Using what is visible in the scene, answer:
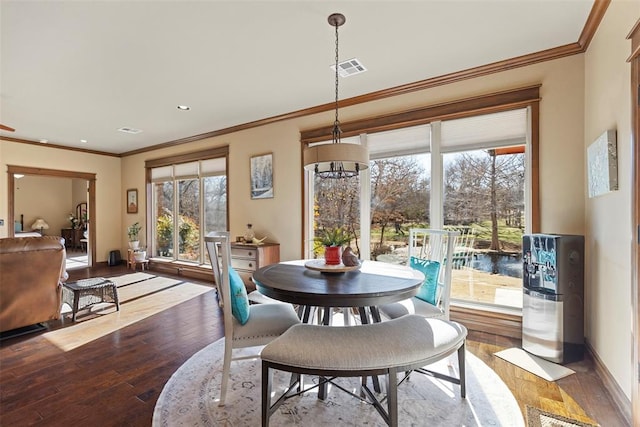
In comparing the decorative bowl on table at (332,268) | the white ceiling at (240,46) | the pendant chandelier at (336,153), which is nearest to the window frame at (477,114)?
the white ceiling at (240,46)

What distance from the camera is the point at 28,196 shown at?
31.7ft

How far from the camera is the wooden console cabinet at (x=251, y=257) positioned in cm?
429

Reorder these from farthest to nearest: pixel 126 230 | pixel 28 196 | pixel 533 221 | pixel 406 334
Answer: pixel 28 196 → pixel 126 230 → pixel 533 221 → pixel 406 334

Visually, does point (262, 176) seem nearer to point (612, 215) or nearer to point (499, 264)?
point (499, 264)

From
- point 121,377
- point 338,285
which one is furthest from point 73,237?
point 338,285

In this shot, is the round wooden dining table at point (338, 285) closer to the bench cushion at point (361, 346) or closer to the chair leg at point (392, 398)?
the bench cushion at point (361, 346)

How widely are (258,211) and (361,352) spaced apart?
12.2ft

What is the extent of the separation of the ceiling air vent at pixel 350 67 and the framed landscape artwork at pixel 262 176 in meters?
1.95

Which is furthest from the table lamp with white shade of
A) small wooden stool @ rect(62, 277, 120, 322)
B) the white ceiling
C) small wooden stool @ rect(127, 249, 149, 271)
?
small wooden stool @ rect(62, 277, 120, 322)

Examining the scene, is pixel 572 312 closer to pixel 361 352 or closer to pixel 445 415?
pixel 445 415

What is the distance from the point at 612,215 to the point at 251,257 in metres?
3.76

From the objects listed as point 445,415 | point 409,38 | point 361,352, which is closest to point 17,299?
point 361,352

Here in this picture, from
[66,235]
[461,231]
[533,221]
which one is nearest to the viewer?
[533,221]

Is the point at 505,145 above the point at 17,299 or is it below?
above
